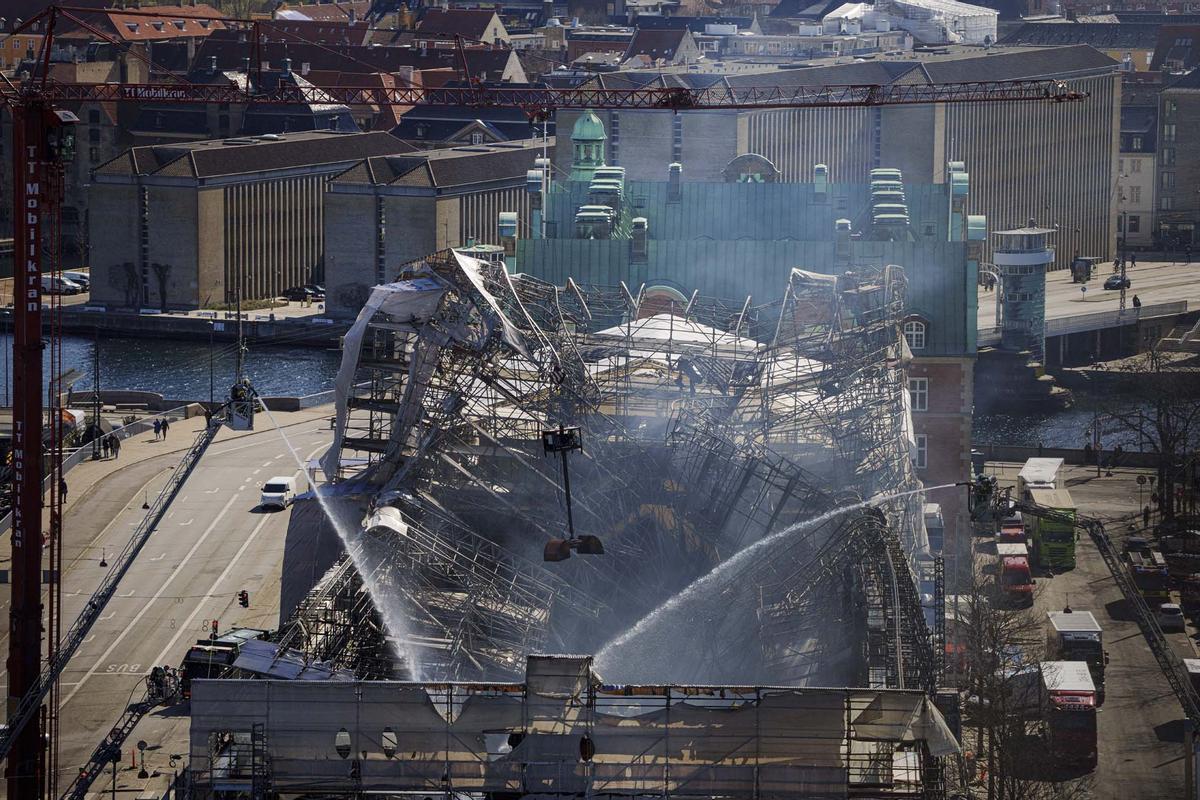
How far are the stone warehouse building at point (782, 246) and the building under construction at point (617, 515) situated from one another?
5.68 m

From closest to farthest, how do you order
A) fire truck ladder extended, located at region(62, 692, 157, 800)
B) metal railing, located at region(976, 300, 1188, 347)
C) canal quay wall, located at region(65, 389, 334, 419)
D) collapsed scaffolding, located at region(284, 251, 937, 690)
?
collapsed scaffolding, located at region(284, 251, 937, 690)
fire truck ladder extended, located at region(62, 692, 157, 800)
canal quay wall, located at region(65, 389, 334, 419)
metal railing, located at region(976, 300, 1188, 347)

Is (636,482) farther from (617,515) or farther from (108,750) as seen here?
(108,750)

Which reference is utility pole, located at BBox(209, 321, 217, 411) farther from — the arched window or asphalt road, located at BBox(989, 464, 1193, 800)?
asphalt road, located at BBox(989, 464, 1193, 800)

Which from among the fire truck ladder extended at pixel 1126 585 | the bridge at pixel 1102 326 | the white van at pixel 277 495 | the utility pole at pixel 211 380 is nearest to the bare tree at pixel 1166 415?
the fire truck ladder extended at pixel 1126 585

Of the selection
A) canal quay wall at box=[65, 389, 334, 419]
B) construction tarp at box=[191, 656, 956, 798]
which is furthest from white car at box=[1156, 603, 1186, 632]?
canal quay wall at box=[65, 389, 334, 419]

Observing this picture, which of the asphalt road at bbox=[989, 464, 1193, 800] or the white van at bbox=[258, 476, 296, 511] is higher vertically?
the white van at bbox=[258, 476, 296, 511]

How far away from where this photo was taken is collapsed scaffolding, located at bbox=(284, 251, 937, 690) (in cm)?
7625

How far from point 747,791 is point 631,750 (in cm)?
264

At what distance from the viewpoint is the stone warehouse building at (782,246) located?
109750 mm

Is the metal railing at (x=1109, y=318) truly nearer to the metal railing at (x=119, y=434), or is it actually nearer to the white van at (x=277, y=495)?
the metal railing at (x=119, y=434)

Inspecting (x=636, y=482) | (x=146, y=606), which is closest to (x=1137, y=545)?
(x=636, y=482)

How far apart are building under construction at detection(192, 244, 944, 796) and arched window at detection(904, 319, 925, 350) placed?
13.3 ft

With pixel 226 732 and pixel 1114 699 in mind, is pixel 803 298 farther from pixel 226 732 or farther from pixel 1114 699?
pixel 226 732

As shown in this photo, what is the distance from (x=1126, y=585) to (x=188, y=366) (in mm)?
93694
